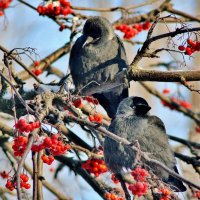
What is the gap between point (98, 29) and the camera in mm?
5551

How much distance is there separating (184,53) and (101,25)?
1960 mm

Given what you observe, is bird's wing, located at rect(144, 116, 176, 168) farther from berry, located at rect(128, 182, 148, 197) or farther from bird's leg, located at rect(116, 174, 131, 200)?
berry, located at rect(128, 182, 148, 197)

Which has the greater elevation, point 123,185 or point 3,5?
point 3,5

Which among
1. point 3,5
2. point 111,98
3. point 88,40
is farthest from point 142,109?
point 3,5

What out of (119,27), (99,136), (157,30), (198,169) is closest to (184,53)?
(99,136)

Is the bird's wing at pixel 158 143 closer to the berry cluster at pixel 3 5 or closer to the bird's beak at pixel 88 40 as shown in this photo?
the bird's beak at pixel 88 40

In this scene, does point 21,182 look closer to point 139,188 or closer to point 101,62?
point 139,188

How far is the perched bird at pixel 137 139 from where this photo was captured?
13.6 ft

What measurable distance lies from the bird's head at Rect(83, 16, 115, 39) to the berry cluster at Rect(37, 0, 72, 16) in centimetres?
45

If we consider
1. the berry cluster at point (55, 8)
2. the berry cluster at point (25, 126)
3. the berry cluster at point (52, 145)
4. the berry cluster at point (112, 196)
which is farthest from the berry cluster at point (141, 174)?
the berry cluster at point (55, 8)

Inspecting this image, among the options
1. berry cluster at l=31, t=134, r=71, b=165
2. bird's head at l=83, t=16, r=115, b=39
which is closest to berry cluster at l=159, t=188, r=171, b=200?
berry cluster at l=31, t=134, r=71, b=165

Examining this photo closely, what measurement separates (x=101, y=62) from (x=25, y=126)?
229 centimetres

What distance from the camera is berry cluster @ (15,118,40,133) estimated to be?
117 inches

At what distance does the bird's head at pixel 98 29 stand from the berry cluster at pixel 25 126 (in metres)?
2.56
